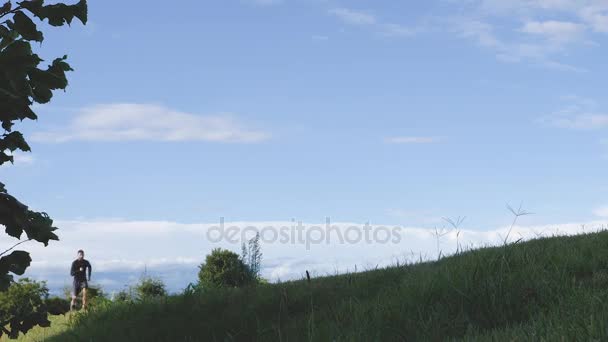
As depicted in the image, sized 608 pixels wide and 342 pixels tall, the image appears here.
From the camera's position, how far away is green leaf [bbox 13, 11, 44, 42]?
14.9 feet

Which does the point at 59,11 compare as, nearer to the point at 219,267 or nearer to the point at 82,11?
the point at 82,11

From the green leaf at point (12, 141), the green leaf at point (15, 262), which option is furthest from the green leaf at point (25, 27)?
the green leaf at point (15, 262)

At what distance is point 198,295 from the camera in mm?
9984

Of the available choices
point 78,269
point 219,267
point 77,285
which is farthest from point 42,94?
point 77,285

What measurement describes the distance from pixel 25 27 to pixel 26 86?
1.34ft

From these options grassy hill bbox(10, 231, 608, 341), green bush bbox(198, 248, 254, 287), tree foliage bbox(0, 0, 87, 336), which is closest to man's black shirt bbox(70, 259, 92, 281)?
green bush bbox(198, 248, 254, 287)

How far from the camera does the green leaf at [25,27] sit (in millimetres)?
4549

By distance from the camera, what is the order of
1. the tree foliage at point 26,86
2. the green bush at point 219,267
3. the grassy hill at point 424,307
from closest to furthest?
the tree foliage at point 26,86, the grassy hill at point 424,307, the green bush at point 219,267

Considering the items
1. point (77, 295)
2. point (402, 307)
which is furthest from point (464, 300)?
point (77, 295)

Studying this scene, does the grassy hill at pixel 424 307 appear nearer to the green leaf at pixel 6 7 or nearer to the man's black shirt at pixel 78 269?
the green leaf at pixel 6 7

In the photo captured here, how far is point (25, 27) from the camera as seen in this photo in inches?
180

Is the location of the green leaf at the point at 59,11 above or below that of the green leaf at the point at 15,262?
above

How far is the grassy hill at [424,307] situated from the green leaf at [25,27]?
3127mm

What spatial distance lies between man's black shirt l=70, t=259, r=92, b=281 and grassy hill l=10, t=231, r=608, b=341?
1109cm
